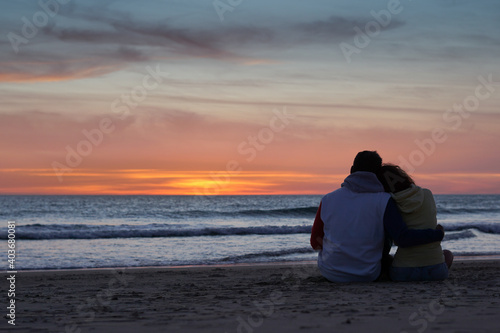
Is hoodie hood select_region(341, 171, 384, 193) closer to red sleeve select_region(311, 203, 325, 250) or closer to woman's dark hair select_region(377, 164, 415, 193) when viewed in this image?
woman's dark hair select_region(377, 164, 415, 193)

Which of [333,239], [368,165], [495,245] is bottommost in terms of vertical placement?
[495,245]

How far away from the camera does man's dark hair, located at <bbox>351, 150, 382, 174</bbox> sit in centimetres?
528

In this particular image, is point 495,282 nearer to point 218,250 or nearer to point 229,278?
point 229,278

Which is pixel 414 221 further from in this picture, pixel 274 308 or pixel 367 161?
pixel 274 308

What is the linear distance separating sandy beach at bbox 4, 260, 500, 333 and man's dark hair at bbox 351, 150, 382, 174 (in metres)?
1.18

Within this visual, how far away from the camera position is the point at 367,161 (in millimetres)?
5281

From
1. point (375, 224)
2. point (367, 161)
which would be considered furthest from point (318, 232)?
point (367, 161)

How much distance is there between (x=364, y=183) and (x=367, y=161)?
0.73ft

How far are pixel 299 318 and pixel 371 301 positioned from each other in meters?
0.93

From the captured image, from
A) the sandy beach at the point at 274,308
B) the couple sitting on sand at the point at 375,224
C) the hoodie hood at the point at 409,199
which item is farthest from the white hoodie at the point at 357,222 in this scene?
the sandy beach at the point at 274,308

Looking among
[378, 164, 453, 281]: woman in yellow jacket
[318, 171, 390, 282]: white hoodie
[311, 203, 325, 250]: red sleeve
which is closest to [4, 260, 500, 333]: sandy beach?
[378, 164, 453, 281]: woman in yellow jacket

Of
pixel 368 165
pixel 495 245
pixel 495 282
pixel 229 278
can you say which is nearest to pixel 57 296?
pixel 229 278

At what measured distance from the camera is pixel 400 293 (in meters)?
4.84

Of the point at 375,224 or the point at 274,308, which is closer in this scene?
the point at 274,308
